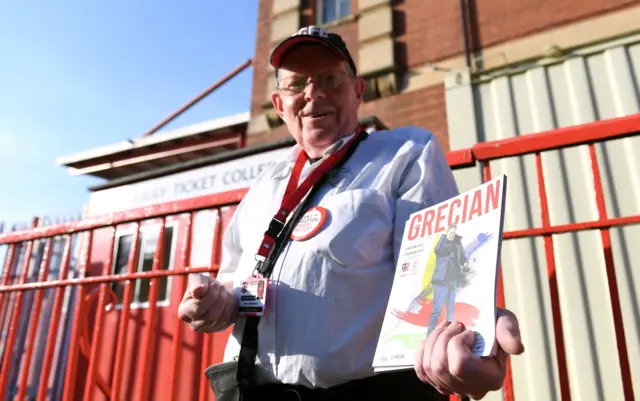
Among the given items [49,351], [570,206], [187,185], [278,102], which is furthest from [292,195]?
[187,185]

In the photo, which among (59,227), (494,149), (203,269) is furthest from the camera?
(59,227)

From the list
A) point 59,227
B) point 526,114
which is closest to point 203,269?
point 59,227

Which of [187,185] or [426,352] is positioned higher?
[187,185]

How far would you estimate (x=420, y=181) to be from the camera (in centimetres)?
119

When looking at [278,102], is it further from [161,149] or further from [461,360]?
[161,149]

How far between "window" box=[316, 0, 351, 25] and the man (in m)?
6.27

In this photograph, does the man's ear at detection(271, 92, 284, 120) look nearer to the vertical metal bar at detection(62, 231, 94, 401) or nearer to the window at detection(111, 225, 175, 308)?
the vertical metal bar at detection(62, 231, 94, 401)

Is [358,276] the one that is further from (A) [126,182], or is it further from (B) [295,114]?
(A) [126,182]

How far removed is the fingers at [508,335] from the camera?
0.74 metres

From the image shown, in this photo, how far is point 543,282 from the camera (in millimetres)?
3656

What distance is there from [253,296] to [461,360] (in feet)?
2.17

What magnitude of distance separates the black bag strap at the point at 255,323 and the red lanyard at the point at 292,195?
12 millimetres

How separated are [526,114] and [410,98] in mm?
1456

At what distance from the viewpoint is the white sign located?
464 cm
